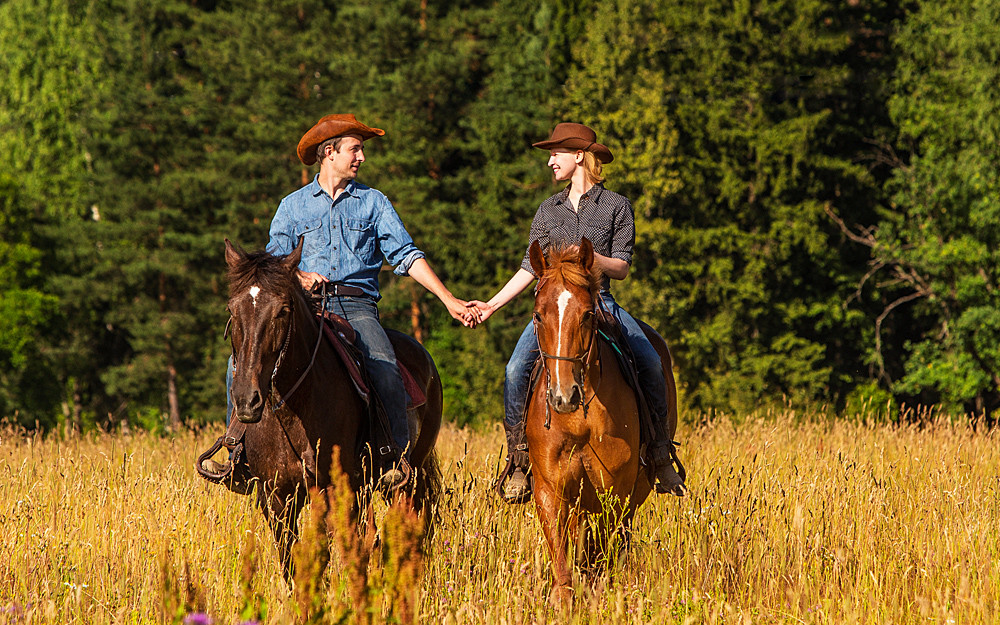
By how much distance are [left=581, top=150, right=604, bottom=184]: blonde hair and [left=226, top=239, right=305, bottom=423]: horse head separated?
83.5 inches

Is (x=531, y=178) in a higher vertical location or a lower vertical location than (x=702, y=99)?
lower

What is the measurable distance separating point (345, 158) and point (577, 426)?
2350 millimetres

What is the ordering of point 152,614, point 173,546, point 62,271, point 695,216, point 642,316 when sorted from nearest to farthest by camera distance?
point 152,614
point 173,546
point 642,316
point 695,216
point 62,271

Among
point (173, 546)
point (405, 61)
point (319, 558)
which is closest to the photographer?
point (319, 558)

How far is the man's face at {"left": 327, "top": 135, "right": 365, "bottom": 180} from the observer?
694 cm

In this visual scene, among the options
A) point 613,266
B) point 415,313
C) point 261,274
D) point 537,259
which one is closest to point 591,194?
point 613,266

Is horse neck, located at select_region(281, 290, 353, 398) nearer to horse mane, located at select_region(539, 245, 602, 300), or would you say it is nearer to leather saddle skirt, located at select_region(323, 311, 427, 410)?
leather saddle skirt, located at select_region(323, 311, 427, 410)

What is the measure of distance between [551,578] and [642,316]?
2393cm

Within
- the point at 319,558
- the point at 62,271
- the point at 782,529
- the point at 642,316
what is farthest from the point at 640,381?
the point at 62,271

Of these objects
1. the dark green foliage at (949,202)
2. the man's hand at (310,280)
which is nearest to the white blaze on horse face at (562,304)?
the man's hand at (310,280)

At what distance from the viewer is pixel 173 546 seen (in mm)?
5980

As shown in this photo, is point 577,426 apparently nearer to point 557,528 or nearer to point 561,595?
point 557,528

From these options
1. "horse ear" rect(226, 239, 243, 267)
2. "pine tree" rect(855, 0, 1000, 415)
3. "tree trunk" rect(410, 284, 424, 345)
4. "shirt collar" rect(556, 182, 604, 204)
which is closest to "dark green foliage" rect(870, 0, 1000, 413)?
"pine tree" rect(855, 0, 1000, 415)

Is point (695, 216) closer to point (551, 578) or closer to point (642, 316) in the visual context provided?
point (642, 316)
